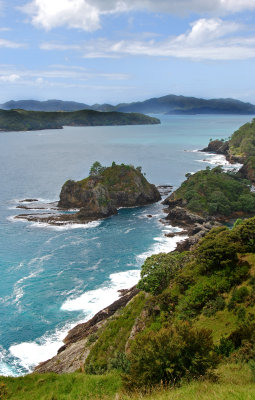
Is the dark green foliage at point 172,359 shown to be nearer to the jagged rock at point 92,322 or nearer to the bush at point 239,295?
the bush at point 239,295

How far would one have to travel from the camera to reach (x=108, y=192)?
11062 cm

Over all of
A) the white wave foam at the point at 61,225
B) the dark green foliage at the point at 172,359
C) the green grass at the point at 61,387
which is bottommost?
the white wave foam at the point at 61,225

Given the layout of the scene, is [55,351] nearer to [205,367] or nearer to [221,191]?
[205,367]

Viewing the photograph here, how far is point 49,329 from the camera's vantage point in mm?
51062

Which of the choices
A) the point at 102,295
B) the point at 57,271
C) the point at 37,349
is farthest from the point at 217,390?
the point at 57,271

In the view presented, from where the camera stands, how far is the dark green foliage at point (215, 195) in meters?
100

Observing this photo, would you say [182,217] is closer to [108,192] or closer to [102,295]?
[108,192]

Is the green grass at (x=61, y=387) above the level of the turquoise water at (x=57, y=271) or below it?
above

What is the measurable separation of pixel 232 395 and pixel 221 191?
99443mm

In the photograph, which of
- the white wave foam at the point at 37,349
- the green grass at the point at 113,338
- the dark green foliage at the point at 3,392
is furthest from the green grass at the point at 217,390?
the white wave foam at the point at 37,349

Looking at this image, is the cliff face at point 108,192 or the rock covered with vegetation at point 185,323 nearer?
the rock covered with vegetation at point 185,323

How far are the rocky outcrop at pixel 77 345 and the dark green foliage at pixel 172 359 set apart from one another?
1867 centimetres

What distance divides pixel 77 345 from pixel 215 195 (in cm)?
7365

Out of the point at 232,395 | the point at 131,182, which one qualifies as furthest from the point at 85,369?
the point at 131,182
